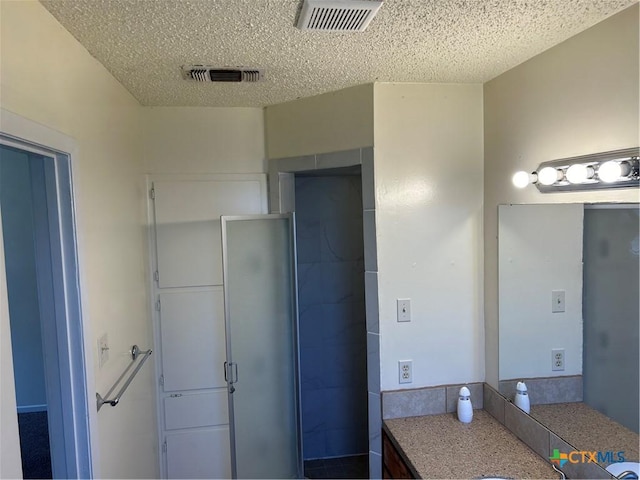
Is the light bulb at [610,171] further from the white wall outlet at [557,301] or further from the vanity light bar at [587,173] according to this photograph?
the white wall outlet at [557,301]

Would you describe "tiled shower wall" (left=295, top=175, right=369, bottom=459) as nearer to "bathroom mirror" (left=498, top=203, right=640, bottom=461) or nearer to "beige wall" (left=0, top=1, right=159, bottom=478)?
"beige wall" (left=0, top=1, right=159, bottom=478)

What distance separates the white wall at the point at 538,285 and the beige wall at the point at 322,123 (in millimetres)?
853

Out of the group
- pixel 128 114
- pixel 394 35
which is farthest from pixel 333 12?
pixel 128 114

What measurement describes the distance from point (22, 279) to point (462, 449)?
9.31ft

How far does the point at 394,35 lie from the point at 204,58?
31.7 inches

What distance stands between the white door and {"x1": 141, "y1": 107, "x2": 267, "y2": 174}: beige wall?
0.25 feet

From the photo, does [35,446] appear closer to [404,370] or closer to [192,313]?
[192,313]

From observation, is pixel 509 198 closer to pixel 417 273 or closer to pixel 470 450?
pixel 417 273

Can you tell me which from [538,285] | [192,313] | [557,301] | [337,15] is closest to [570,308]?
[557,301]

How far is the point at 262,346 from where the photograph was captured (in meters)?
2.59

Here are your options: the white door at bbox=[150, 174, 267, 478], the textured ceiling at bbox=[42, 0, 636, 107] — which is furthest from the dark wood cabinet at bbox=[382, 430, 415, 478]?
the textured ceiling at bbox=[42, 0, 636, 107]

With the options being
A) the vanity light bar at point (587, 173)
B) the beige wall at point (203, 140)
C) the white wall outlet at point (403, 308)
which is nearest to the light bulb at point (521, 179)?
the vanity light bar at point (587, 173)

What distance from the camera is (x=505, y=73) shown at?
212 cm

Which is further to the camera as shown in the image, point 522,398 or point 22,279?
point 22,279
